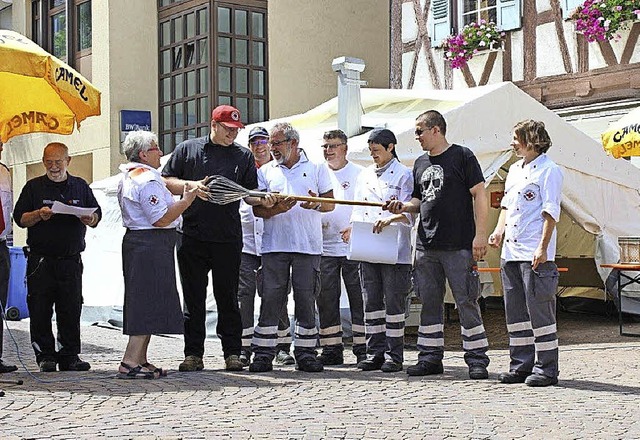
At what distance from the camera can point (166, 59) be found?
23.5 meters

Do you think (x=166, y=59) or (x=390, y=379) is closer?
(x=390, y=379)

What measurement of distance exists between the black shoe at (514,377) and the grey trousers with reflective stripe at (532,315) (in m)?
0.03

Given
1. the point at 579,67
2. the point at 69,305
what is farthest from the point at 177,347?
the point at 579,67

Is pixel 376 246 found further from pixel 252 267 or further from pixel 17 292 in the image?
pixel 17 292

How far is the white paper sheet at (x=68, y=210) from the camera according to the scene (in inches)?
338

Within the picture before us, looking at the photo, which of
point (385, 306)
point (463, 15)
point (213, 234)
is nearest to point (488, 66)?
point (463, 15)

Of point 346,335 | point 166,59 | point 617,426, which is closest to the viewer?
point 617,426

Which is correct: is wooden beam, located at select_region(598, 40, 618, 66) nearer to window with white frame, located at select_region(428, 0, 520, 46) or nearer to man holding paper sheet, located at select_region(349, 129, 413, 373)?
window with white frame, located at select_region(428, 0, 520, 46)

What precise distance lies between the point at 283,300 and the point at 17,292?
6.89 m

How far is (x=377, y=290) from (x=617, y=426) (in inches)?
113

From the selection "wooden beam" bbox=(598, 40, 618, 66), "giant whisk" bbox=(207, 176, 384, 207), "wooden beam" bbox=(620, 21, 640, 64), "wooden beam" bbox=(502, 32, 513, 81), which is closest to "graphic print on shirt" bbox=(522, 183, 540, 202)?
"giant whisk" bbox=(207, 176, 384, 207)

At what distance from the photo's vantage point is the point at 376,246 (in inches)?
339

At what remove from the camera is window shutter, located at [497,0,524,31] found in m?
17.8

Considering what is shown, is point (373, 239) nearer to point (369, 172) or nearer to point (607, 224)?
point (369, 172)
